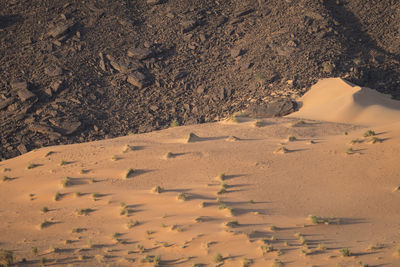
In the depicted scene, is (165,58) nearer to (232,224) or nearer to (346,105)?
(346,105)

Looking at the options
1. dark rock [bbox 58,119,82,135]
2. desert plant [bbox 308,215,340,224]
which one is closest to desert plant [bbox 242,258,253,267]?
desert plant [bbox 308,215,340,224]

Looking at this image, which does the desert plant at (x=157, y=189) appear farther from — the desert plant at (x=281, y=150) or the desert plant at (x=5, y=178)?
the desert plant at (x=5, y=178)

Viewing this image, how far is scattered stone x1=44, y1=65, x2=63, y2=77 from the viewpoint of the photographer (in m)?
24.7

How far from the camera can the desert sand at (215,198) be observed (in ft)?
32.6

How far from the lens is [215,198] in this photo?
12.4 meters

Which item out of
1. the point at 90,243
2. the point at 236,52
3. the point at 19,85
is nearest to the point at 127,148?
the point at 90,243

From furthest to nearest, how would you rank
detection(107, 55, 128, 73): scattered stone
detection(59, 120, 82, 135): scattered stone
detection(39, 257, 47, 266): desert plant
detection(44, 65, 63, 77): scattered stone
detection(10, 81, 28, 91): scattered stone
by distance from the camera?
detection(107, 55, 128, 73): scattered stone < detection(44, 65, 63, 77): scattered stone < detection(10, 81, 28, 91): scattered stone < detection(59, 120, 82, 135): scattered stone < detection(39, 257, 47, 266): desert plant

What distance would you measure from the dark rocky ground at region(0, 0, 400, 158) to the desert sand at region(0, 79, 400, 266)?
16.3 ft

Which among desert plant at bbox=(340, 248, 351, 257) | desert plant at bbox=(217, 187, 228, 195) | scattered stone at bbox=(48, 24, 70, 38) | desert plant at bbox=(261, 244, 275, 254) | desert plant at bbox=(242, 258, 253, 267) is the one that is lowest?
desert plant at bbox=(340, 248, 351, 257)

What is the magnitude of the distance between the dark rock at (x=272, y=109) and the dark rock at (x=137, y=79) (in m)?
6.55

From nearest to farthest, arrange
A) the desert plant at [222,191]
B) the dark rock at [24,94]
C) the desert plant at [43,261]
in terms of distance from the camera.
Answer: the desert plant at [43,261]
the desert plant at [222,191]
the dark rock at [24,94]

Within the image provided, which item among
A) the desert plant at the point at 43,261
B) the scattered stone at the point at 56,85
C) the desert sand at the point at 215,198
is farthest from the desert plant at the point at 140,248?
the scattered stone at the point at 56,85

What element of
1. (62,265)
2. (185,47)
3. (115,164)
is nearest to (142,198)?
(115,164)

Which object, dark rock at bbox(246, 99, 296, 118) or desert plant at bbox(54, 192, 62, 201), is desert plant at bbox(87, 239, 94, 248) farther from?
dark rock at bbox(246, 99, 296, 118)
